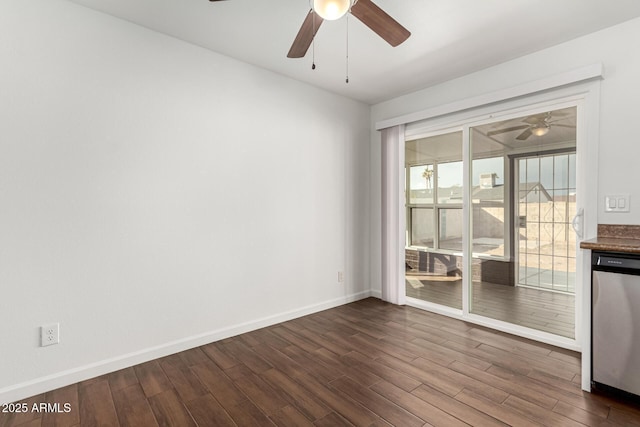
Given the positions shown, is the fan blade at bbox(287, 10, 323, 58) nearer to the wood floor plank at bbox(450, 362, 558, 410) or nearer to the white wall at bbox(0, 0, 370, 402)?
the white wall at bbox(0, 0, 370, 402)

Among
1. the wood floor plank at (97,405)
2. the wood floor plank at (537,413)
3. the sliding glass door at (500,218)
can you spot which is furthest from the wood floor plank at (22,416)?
the sliding glass door at (500,218)

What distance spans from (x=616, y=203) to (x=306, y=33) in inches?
102

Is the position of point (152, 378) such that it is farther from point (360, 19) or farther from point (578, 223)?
point (578, 223)

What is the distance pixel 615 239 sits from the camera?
7.63 feet

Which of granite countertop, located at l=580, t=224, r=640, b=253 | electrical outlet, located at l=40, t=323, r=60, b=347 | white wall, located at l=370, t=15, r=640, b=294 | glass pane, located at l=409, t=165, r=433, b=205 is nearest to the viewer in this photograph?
granite countertop, located at l=580, t=224, r=640, b=253

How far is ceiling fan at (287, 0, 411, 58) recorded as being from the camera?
1.61 m

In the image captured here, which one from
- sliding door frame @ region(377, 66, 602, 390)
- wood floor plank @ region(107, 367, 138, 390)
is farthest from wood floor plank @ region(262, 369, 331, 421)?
sliding door frame @ region(377, 66, 602, 390)

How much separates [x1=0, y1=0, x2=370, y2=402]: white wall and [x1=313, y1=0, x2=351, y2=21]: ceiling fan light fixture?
5.17 feet

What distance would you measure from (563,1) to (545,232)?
5.96 ft

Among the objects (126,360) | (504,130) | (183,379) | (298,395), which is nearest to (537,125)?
(504,130)

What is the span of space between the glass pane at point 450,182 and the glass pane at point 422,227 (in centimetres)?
25

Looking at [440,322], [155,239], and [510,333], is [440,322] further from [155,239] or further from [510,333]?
[155,239]

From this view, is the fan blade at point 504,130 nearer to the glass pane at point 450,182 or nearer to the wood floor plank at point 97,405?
the glass pane at point 450,182

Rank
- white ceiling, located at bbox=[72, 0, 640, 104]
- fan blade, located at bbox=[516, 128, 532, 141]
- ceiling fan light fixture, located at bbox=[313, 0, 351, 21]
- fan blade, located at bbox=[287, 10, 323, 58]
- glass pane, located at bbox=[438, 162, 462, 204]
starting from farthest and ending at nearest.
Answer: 1. glass pane, located at bbox=[438, 162, 462, 204]
2. fan blade, located at bbox=[516, 128, 532, 141]
3. white ceiling, located at bbox=[72, 0, 640, 104]
4. fan blade, located at bbox=[287, 10, 323, 58]
5. ceiling fan light fixture, located at bbox=[313, 0, 351, 21]
